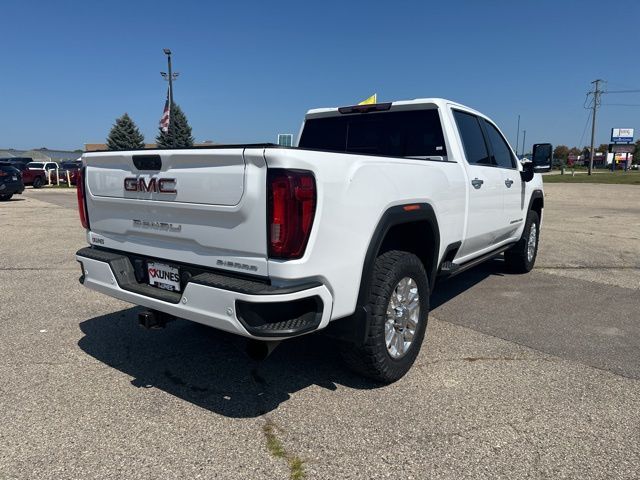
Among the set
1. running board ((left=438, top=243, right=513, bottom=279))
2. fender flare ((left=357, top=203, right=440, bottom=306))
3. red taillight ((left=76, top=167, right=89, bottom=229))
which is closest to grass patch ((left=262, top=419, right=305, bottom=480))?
fender flare ((left=357, top=203, right=440, bottom=306))

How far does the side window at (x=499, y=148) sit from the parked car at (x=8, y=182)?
1936 cm

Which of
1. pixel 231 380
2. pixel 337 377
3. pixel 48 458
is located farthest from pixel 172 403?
pixel 337 377

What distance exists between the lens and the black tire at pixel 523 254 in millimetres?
6527

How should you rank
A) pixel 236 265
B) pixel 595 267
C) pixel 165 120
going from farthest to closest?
pixel 165 120 < pixel 595 267 < pixel 236 265

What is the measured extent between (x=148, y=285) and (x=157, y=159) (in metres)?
0.85

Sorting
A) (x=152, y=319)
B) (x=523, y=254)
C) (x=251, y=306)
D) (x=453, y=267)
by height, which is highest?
(x=251, y=306)

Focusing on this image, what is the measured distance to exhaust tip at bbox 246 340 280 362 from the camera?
280cm

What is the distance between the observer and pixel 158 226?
10.2 feet

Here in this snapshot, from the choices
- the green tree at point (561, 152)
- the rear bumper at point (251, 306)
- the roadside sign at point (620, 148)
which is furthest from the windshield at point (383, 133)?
the green tree at point (561, 152)

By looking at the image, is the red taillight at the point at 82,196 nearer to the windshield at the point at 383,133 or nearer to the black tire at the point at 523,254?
the windshield at the point at 383,133

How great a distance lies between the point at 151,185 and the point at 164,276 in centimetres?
58

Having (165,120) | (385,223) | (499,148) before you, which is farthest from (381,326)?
(165,120)

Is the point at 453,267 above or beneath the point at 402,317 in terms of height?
above

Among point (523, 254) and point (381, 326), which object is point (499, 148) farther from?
point (381, 326)
